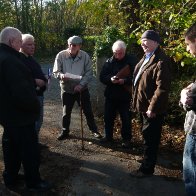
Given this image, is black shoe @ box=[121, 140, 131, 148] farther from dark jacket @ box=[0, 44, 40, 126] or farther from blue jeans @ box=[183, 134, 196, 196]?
blue jeans @ box=[183, 134, 196, 196]

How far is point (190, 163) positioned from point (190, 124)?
42 cm

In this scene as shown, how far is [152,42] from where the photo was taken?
466 centimetres

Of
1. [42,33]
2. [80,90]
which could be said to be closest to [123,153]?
[80,90]

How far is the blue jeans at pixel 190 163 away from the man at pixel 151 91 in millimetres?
1025

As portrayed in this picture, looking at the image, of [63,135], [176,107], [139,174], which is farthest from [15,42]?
[176,107]

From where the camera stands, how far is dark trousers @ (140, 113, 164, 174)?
479cm

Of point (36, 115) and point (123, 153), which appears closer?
point (36, 115)

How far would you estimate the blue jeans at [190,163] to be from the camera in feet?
11.8

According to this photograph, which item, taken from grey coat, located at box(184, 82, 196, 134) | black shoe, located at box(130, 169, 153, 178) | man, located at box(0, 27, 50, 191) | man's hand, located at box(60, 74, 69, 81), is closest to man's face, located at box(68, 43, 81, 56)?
man's hand, located at box(60, 74, 69, 81)

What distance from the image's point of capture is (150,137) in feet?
15.9

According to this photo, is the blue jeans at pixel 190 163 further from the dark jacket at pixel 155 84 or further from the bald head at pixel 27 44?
the bald head at pixel 27 44

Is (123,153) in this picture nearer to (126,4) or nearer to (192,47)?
(192,47)

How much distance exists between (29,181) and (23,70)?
1476 mm

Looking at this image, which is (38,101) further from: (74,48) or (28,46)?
(74,48)
